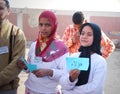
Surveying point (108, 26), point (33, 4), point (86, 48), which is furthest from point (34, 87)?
point (108, 26)

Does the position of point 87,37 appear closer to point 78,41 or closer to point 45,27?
point 45,27

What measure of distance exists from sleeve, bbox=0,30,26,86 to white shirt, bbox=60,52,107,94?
581 mm

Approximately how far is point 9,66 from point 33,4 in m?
7.49

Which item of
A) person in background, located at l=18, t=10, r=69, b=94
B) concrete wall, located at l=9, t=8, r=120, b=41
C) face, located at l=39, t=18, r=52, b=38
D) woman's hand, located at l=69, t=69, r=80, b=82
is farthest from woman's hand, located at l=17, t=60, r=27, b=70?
concrete wall, located at l=9, t=8, r=120, b=41

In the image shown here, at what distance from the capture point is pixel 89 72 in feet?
7.98

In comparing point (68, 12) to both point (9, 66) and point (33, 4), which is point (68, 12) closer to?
point (33, 4)

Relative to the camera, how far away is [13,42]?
2838mm

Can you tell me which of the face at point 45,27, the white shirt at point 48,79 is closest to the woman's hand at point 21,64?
the white shirt at point 48,79

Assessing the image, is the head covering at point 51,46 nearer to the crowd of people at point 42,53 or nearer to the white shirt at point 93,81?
the crowd of people at point 42,53

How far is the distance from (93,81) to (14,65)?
86 cm

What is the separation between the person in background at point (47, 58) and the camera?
2742 mm

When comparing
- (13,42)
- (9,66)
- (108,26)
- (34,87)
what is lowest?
(108,26)

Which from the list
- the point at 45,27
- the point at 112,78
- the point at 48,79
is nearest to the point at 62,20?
the point at 112,78

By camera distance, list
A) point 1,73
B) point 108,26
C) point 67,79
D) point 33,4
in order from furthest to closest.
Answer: point 108,26
point 33,4
point 1,73
point 67,79
